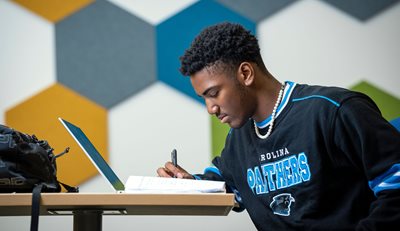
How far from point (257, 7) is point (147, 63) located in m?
0.56

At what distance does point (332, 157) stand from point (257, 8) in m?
1.30

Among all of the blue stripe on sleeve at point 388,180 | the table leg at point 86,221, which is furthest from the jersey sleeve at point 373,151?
the table leg at point 86,221

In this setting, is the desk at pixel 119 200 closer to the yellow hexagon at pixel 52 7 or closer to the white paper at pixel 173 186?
the white paper at pixel 173 186

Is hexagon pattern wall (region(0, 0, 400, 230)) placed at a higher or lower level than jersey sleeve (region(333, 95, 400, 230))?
higher

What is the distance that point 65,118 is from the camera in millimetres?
2379

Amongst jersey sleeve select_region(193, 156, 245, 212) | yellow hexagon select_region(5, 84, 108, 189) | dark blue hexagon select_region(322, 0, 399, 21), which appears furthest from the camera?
dark blue hexagon select_region(322, 0, 399, 21)

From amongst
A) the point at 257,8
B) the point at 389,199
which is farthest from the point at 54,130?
the point at 389,199

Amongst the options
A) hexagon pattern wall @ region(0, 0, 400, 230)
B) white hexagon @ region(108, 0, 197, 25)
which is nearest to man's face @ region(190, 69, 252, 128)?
hexagon pattern wall @ region(0, 0, 400, 230)

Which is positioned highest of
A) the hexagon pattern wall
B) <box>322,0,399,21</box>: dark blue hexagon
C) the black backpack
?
<box>322,0,399,21</box>: dark blue hexagon

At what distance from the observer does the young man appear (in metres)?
1.14

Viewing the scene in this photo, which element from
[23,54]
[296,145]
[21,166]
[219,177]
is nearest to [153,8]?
[23,54]

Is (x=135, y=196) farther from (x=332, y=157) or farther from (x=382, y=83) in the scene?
(x=382, y=83)

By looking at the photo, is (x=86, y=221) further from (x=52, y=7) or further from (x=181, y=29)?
(x=52, y=7)

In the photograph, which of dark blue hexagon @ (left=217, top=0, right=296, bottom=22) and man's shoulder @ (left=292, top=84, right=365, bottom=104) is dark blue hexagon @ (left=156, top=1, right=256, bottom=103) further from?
man's shoulder @ (left=292, top=84, right=365, bottom=104)
